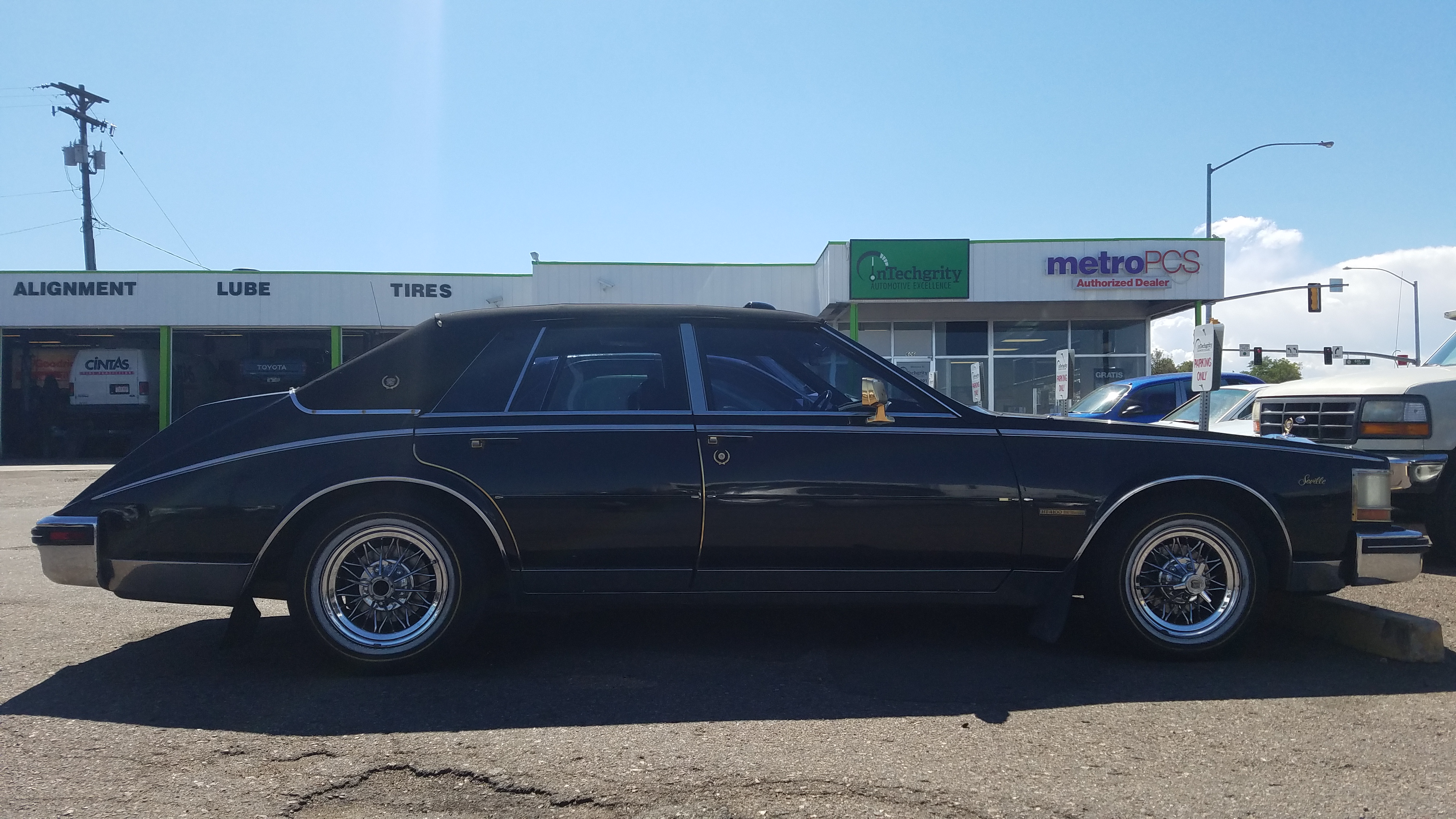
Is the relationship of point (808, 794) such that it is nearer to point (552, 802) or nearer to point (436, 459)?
point (552, 802)

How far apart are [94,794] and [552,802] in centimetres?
134

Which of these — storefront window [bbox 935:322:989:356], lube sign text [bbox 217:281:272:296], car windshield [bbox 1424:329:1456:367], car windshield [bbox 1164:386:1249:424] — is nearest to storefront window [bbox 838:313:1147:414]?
storefront window [bbox 935:322:989:356]

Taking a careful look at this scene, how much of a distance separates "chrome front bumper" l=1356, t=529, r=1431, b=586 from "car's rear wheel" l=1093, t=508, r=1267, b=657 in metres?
0.44

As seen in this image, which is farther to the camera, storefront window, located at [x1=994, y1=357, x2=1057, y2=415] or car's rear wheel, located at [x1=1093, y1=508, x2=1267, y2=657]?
storefront window, located at [x1=994, y1=357, x2=1057, y2=415]

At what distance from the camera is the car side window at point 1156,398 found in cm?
1175

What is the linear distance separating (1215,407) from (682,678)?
7506 mm

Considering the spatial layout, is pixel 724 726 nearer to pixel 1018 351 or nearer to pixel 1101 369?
pixel 1018 351

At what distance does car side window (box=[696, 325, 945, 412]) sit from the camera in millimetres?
4270

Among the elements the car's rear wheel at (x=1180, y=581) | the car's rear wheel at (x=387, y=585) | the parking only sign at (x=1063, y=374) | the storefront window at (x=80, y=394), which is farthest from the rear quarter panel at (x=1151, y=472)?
the storefront window at (x=80, y=394)

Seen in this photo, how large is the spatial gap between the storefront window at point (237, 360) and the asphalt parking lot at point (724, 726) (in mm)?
22666

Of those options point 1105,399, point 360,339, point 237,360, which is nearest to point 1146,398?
point 1105,399

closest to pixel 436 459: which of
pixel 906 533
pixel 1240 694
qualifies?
pixel 906 533

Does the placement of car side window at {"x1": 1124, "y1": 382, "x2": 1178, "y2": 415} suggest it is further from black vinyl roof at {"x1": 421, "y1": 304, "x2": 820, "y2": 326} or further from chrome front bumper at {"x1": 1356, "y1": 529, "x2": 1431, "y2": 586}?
black vinyl roof at {"x1": 421, "y1": 304, "x2": 820, "y2": 326}

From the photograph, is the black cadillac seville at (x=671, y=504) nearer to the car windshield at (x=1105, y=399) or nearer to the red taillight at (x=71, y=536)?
the red taillight at (x=71, y=536)
